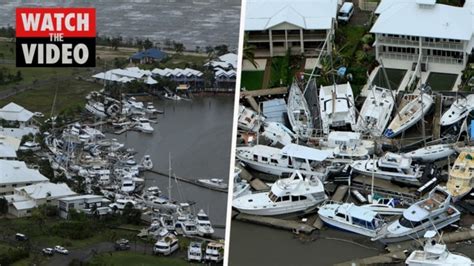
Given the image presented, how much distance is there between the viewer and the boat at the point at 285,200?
10.5 m

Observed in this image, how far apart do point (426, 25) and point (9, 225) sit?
4821mm

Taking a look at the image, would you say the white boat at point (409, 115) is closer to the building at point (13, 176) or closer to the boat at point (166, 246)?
the boat at point (166, 246)

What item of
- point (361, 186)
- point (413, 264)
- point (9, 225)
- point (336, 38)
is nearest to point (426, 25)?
point (336, 38)

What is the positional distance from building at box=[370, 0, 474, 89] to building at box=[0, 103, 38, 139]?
4.26 m

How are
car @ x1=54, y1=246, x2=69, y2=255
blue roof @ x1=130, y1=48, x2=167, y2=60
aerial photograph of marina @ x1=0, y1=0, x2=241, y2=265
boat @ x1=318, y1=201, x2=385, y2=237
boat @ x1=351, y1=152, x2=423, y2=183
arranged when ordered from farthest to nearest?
boat @ x1=351, y1=152, x2=423, y2=183 → boat @ x1=318, y1=201, x2=385, y2=237 → blue roof @ x1=130, y1=48, x2=167, y2=60 → car @ x1=54, y1=246, x2=69, y2=255 → aerial photograph of marina @ x1=0, y1=0, x2=241, y2=265

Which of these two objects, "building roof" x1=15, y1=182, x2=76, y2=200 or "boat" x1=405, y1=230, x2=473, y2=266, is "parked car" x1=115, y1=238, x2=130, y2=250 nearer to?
"building roof" x1=15, y1=182, x2=76, y2=200

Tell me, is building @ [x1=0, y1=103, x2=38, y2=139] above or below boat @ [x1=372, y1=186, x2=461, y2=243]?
above

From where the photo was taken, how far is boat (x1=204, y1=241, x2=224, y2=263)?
9.38m

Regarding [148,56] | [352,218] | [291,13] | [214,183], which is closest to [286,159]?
[352,218]

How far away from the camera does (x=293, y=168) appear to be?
11125mm

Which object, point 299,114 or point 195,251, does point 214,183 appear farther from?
point 299,114

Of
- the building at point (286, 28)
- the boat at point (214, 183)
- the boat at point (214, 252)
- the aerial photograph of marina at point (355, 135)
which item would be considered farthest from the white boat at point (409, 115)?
the boat at point (214, 252)

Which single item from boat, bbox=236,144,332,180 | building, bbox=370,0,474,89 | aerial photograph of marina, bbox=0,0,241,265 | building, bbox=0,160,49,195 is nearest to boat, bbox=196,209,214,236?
aerial photograph of marina, bbox=0,0,241,265

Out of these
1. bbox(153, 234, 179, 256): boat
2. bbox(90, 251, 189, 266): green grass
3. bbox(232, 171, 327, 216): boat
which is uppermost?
bbox(232, 171, 327, 216): boat
